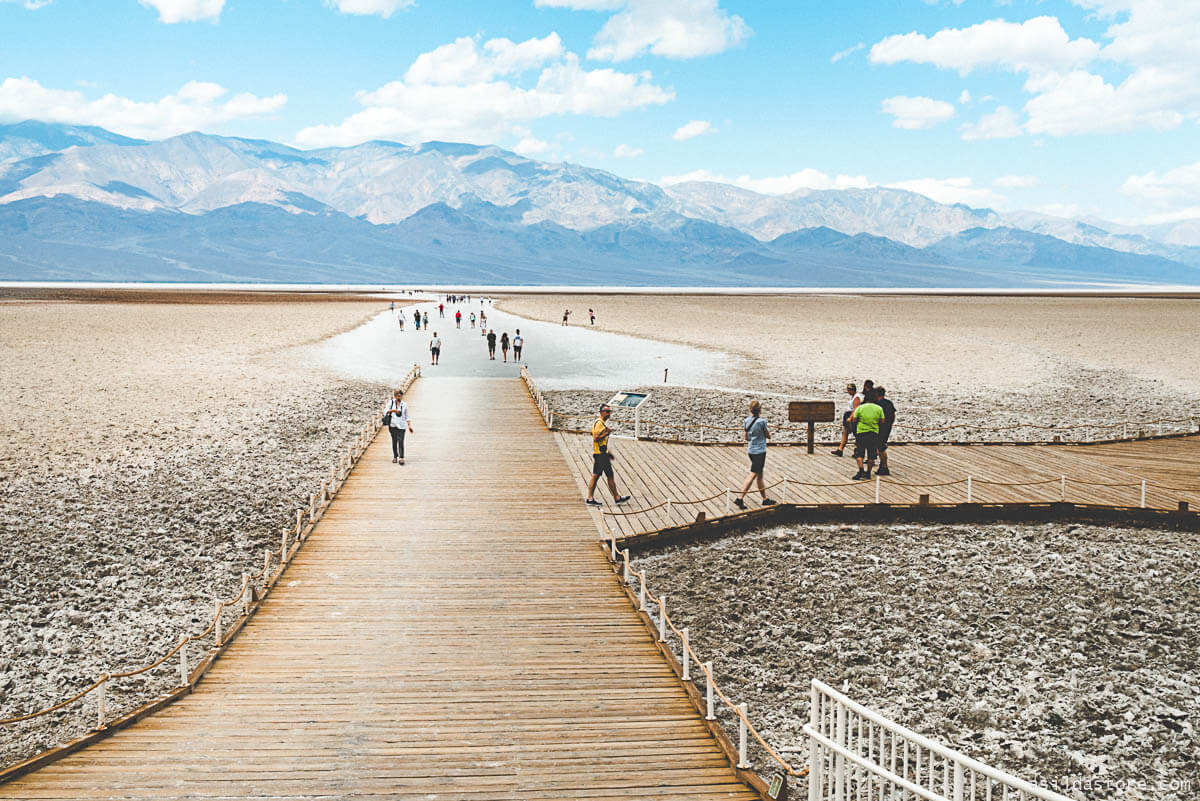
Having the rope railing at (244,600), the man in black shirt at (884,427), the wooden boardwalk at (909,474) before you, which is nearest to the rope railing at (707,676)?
the wooden boardwalk at (909,474)

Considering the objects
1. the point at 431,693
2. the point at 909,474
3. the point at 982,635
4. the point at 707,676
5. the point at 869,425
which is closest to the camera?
the point at 707,676

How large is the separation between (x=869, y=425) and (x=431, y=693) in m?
10.1

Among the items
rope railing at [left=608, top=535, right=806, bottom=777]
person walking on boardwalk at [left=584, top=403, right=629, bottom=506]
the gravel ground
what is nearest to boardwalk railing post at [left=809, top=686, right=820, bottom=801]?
rope railing at [left=608, top=535, right=806, bottom=777]

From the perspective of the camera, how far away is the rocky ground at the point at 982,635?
9.08 meters

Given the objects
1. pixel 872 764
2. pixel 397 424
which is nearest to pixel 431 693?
pixel 872 764

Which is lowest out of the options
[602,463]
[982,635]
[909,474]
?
[982,635]

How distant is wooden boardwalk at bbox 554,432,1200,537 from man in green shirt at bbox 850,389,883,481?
1.39 ft

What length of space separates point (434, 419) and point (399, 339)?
101 ft

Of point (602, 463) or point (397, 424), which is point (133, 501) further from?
point (602, 463)

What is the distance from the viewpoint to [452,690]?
845 centimetres

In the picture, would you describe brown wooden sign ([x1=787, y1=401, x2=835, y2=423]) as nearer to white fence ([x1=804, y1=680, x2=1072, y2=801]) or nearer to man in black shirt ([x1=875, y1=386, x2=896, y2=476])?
man in black shirt ([x1=875, y1=386, x2=896, y2=476])

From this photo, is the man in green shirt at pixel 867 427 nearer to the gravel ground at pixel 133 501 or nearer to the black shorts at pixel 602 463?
the black shorts at pixel 602 463

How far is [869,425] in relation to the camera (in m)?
15.8

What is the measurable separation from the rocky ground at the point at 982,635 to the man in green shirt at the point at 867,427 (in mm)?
1813
